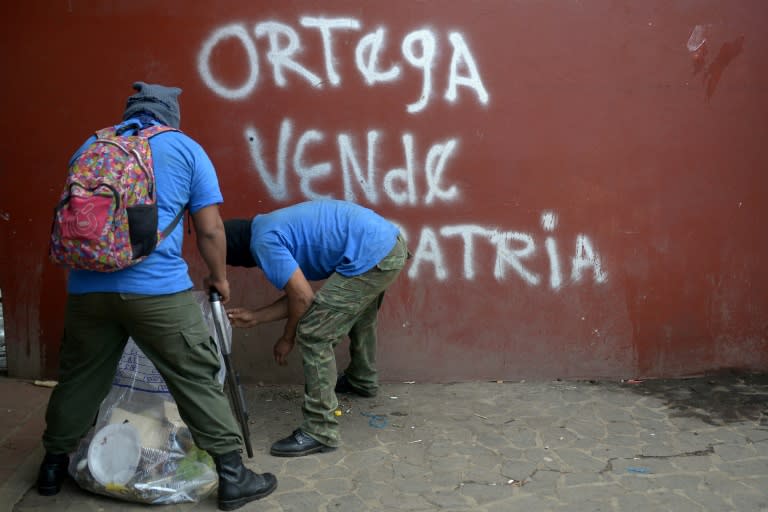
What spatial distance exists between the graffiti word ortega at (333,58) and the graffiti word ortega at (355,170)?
0.25 meters

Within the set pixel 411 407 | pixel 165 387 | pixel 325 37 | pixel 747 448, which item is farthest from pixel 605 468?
pixel 325 37

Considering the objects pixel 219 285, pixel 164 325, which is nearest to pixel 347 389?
pixel 219 285

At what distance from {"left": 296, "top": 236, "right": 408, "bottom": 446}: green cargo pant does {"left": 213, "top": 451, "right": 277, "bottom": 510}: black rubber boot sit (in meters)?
0.56

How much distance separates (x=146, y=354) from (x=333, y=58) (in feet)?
6.65

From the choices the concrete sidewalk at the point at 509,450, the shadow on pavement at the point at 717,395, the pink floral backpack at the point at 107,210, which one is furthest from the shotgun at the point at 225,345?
the shadow on pavement at the point at 717,395

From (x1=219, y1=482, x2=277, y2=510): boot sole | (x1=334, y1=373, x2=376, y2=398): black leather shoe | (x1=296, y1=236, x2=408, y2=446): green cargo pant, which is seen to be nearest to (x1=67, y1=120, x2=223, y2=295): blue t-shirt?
(x1=296, y1=236, x2=408, y2=446): green cargo pant

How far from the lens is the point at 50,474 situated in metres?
3.49

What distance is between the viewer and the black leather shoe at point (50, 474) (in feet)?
11.5

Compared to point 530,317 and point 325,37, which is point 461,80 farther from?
point 530,317

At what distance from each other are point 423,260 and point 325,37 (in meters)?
1.33

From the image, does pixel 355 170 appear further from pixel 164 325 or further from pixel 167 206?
pixel 164 325

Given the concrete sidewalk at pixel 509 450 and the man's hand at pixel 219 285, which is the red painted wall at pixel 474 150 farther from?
the man's hand at pixel 219 285

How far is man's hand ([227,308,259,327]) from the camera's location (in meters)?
3.92

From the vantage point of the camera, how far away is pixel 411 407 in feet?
14.9
